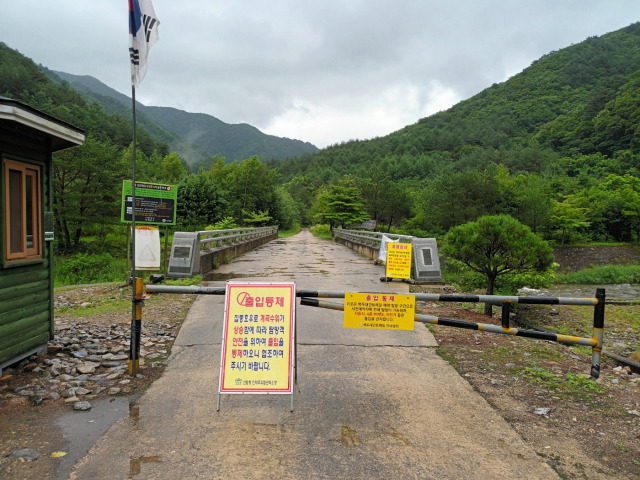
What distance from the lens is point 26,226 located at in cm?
488

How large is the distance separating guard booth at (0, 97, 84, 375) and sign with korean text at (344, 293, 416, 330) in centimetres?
355

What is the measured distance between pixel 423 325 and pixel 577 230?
141 feet

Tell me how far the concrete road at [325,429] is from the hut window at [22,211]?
2.10m

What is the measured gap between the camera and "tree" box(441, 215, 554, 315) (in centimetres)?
787

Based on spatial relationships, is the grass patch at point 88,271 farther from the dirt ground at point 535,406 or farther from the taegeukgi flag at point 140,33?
the taegeukgi flag at point 140,33

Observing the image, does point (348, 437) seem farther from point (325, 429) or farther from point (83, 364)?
point (83, 364)

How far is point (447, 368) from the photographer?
17.2 ft

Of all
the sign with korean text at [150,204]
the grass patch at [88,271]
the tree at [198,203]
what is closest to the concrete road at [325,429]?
the sign with korean text at [150,204]

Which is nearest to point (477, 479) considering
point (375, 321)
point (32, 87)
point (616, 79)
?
point (375, 321)

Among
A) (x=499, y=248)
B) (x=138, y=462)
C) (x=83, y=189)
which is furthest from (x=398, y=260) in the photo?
(x=83, y=189)

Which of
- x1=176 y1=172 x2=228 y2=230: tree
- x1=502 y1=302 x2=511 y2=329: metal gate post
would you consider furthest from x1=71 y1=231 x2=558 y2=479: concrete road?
x1=176 y1=172 x2=228 y2=230: tree

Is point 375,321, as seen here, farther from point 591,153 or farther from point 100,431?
point 591,153

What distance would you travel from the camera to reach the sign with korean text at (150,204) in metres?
9.92

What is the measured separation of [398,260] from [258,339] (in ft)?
23.9
